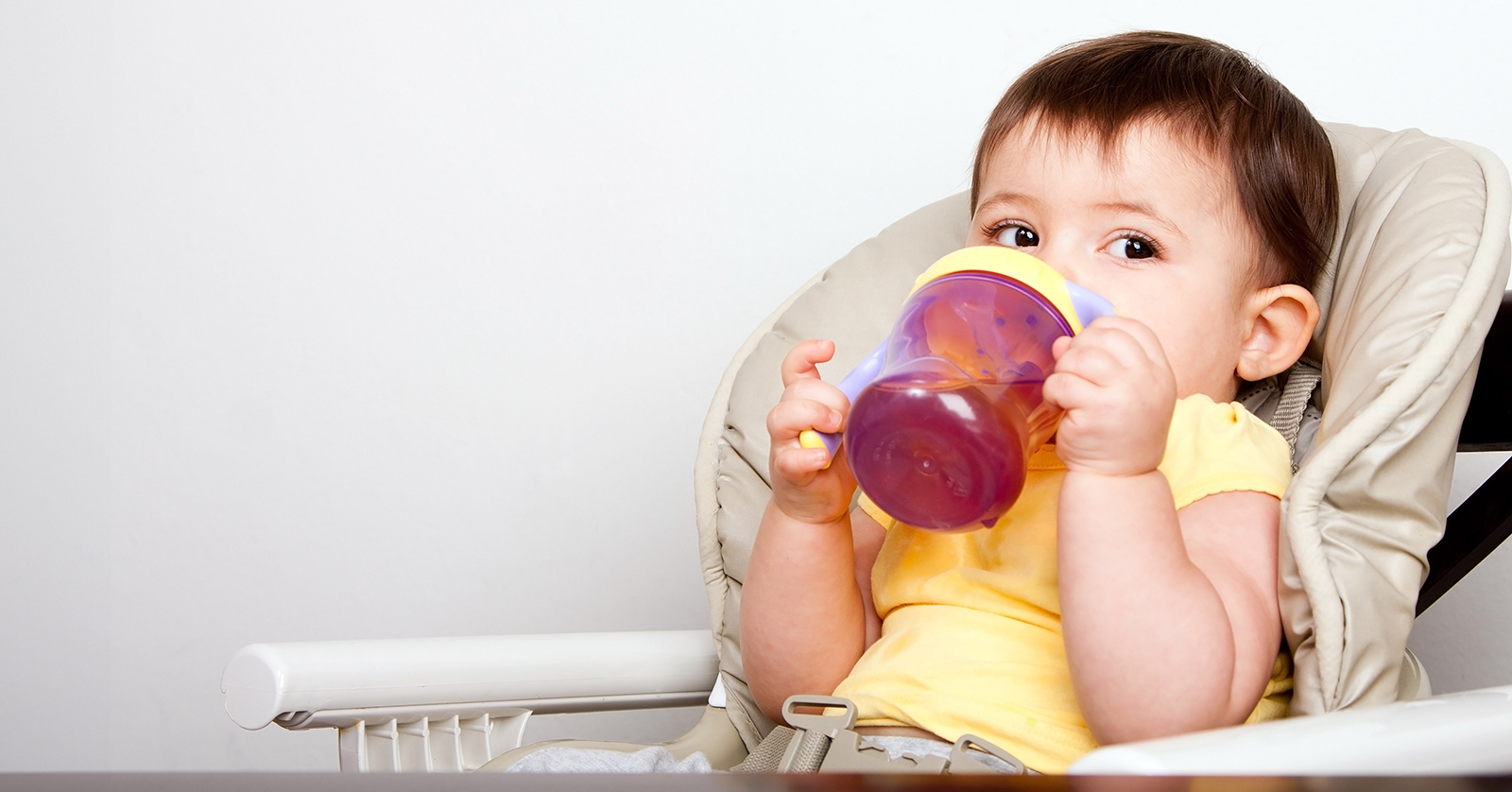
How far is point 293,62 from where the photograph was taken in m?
1.50

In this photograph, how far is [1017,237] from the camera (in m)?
0.84

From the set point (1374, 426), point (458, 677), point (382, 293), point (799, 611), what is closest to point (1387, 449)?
point (1374, 426)

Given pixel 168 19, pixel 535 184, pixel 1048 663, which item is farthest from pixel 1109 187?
pixel 168 19

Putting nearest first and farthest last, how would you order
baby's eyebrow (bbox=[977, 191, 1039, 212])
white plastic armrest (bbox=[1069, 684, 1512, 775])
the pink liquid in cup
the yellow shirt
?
white plastic armrest (bbox=[1069, 684, 1512, 775]) < the pink liquid in cup < the yellow shirt < baby's eyebrow (bbox=[977, 191, 1039, 212])

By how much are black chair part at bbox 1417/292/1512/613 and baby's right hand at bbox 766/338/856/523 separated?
38 cm

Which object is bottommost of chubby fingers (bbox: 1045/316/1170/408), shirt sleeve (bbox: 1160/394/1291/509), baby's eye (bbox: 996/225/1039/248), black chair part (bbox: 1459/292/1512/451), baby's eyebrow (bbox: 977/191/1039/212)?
shirt sleeve (bbox: 1160/394/1291/509)

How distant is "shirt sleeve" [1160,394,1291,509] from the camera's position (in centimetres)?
74

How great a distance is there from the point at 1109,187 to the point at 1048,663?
323mm

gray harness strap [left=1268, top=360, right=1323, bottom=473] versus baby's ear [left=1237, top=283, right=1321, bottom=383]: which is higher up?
baby's ear [left=1237, top=283, right=1321, bottom=383]

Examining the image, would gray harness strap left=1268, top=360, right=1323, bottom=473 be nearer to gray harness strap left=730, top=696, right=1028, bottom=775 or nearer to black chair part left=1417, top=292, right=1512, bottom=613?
black chair part left=1417, top=292, right=1512, bottom=613

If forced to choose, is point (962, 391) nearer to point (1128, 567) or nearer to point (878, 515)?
point (1128, 567)

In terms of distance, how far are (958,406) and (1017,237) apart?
0.30m

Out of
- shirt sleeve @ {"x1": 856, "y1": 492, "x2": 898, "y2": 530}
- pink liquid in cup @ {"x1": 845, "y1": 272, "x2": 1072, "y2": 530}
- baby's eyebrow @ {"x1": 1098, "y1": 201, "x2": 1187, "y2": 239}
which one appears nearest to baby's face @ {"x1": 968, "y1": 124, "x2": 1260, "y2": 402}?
baby's eyebrow @ {"x1": 1098, "y1": 201, "x2": 1187, "y2": 239}

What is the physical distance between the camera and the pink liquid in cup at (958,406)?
1.94 feet
